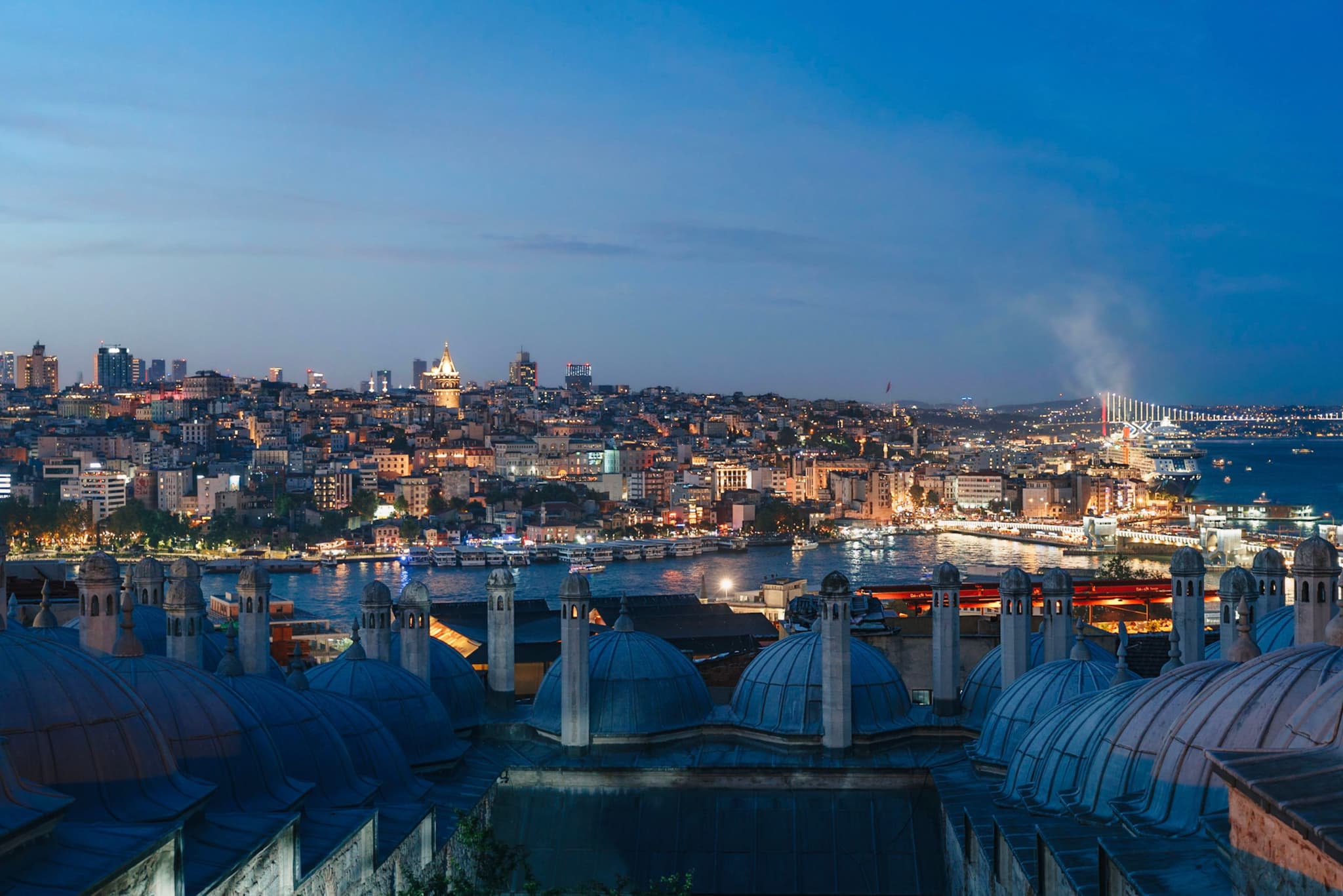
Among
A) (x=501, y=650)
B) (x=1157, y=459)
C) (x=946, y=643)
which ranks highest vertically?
(x=946, y=643)

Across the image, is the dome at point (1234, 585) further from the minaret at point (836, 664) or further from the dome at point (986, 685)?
the minaret at point (836, 664)

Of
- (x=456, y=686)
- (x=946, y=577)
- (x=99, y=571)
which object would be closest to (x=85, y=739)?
(x=99, y=571)

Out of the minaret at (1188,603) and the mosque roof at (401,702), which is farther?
the minaret at (1188,603)

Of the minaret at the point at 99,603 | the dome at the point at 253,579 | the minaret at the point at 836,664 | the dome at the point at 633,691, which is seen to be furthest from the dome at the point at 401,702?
the minaret at the point at 836,664

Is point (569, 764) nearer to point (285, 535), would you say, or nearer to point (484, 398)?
point (285, 535)

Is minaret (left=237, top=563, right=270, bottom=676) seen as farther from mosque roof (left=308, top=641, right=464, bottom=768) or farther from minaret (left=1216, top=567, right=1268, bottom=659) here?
minaret (left=1216, top=567, right=1268, bottom=659)

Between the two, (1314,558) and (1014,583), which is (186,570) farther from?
(1314,558)
